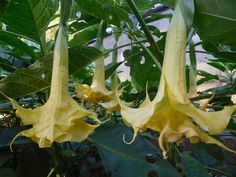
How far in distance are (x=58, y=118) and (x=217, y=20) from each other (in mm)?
287

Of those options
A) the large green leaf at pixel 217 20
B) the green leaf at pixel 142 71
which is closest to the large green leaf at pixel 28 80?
the large green leaf at pixel 217 20

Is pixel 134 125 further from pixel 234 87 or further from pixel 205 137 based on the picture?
pixel 234 87

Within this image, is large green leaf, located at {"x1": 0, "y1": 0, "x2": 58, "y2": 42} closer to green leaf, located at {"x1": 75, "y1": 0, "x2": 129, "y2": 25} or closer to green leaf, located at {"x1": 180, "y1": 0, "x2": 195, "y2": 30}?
green leaf, located at {"x1": 75, "y1": 0, "x2": 129, "y2": 25}

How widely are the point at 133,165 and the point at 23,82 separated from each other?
9.7 inches

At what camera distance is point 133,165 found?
69 centimetres

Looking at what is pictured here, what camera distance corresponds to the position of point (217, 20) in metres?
0.59

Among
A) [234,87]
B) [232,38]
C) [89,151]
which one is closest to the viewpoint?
[232,38]

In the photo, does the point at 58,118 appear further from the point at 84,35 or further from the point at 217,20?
the point at 84,35

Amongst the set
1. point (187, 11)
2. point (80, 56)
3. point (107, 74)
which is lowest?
point (107, 74)

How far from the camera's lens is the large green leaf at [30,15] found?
78cm

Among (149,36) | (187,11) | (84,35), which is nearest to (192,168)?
(149,36)

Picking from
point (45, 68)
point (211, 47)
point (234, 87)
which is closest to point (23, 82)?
point (45, 68)

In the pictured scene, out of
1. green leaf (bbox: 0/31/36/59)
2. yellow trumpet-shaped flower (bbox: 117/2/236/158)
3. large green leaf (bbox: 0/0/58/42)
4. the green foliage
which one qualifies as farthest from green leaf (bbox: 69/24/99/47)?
yellow trumpet-shaped flower (bbox: 117/2/236/158)

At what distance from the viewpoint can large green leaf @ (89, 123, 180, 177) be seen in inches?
27.2
